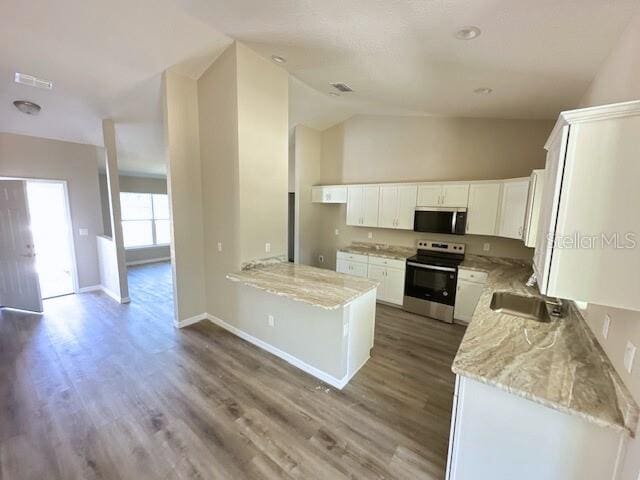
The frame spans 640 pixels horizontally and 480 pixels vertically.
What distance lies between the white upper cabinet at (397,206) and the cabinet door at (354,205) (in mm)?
404

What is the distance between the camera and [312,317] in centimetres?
270

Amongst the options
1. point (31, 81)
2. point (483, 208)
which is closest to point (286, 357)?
point (483, 208)

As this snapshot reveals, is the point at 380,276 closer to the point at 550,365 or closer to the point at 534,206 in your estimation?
the point at 534,206

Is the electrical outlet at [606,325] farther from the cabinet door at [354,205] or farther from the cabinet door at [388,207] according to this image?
the cabinet door at [354,205]

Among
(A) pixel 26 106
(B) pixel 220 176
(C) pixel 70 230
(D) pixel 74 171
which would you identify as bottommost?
(C) pixel 70 230

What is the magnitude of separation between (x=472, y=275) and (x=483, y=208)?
96cm

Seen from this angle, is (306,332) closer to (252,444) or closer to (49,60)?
(252,444)

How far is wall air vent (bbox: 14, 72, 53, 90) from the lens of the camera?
9.57ft

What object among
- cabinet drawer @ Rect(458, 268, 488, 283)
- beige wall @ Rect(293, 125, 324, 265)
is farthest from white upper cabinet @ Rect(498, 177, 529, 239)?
beige wall @ Rect(293, 125, 324, 265)

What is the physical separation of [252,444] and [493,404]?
1658 millimetres

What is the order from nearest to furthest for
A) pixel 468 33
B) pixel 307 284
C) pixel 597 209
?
pixel 597 209
pixel 468 33
pixel 307 284

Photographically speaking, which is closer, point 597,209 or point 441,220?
point 597,209

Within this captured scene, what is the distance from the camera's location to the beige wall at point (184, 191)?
3408mm

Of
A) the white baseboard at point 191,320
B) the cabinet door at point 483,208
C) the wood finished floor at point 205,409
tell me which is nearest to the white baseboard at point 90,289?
the wood finished floor at point 205,409
